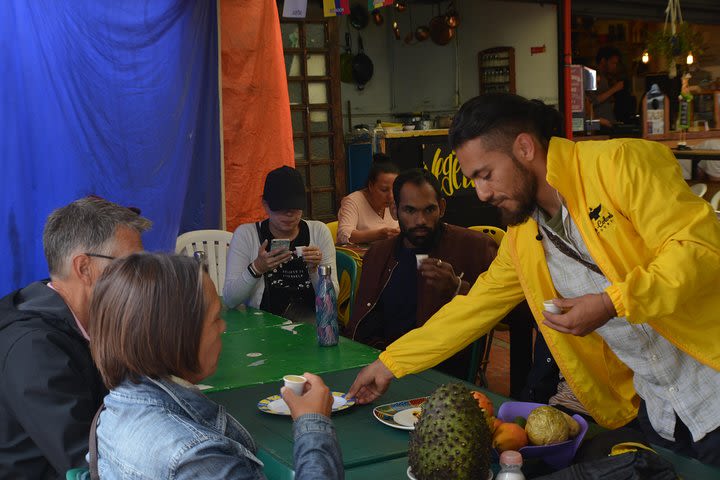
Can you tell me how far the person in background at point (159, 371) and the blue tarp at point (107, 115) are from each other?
3021 millimetres

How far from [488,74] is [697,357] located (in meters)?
10.8

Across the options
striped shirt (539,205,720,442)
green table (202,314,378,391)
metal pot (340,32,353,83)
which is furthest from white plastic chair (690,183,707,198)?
striped shirt (539,205,720,442)

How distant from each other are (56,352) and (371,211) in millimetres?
4575

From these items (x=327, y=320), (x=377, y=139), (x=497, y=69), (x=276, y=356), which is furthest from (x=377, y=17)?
(x=276, y=356)

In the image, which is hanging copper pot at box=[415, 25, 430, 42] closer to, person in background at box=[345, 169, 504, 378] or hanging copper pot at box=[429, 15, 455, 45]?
hanging copper pot at box=[429, 15, 455, 45]

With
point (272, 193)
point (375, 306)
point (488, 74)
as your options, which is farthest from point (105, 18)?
point (488, 74)

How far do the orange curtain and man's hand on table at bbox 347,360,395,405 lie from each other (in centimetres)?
372

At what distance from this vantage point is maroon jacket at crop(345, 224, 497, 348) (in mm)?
4156

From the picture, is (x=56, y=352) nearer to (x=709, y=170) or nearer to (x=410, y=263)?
(x=410, y=263)

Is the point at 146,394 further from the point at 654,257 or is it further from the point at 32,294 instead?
the point at 654,257

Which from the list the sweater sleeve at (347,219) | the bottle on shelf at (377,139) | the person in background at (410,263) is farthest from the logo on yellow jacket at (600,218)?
the bottle on shelf at (377,139)

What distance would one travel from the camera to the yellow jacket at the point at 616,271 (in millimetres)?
A: 2047

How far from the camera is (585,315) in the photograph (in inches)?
81.3

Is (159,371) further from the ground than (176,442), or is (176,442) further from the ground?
(159,371)
